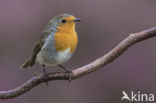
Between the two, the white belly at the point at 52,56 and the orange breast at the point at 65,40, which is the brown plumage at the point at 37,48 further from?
the orange breast at the point at 65,40

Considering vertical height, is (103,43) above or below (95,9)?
below

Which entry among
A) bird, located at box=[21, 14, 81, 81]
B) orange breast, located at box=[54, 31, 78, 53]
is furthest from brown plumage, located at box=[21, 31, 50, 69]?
orange breast, located at box=[54, 31, 78, 53]

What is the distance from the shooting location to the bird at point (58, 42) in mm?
2631

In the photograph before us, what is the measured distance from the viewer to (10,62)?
490 centimetres

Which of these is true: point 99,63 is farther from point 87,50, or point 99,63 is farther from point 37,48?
point 87,50

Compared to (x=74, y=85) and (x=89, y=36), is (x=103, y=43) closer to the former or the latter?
(x=89, y=36)

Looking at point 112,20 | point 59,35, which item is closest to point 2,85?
point 112,20

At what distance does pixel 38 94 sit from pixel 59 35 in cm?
235

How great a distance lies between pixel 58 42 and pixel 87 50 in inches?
96.9

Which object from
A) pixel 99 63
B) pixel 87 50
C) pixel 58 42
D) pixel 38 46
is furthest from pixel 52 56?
pixel 87 50

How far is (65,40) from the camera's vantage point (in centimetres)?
263

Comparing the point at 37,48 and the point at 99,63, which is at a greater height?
the point at 99,63

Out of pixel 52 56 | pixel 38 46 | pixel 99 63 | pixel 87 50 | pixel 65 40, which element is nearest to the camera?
pixel 99 63

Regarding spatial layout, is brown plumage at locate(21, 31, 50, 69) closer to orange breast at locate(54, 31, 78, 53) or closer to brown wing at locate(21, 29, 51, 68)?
brown wing at locate(21, 29, 51, 68)
